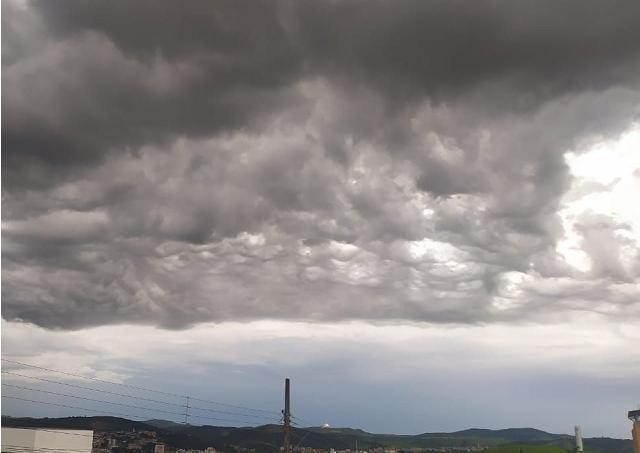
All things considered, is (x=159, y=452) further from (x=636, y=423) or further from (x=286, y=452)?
(x=636, y=423)

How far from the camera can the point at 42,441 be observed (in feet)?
321

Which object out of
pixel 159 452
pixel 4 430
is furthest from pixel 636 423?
pixel 4 430

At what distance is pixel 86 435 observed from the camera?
107500mm

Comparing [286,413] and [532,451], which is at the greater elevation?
[286,413]

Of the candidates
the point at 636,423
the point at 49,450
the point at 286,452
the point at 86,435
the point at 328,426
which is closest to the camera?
the point at 286,452

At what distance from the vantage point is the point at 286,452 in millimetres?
58156

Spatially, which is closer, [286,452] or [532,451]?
[286,452]

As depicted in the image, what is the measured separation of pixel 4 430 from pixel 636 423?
330 feet

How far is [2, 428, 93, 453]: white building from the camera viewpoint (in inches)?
3756

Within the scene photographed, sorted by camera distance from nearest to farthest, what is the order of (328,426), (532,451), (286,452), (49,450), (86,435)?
1. (286,452)
2. (328,426)
3. (49,450)
4. (86,435)
5. (532,451)

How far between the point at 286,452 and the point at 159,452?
40788mm

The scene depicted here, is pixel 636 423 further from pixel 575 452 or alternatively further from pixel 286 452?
pixel 286 452

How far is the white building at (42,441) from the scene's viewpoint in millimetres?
95412

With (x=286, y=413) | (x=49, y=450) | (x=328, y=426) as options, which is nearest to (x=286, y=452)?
(x=286, y=413)
